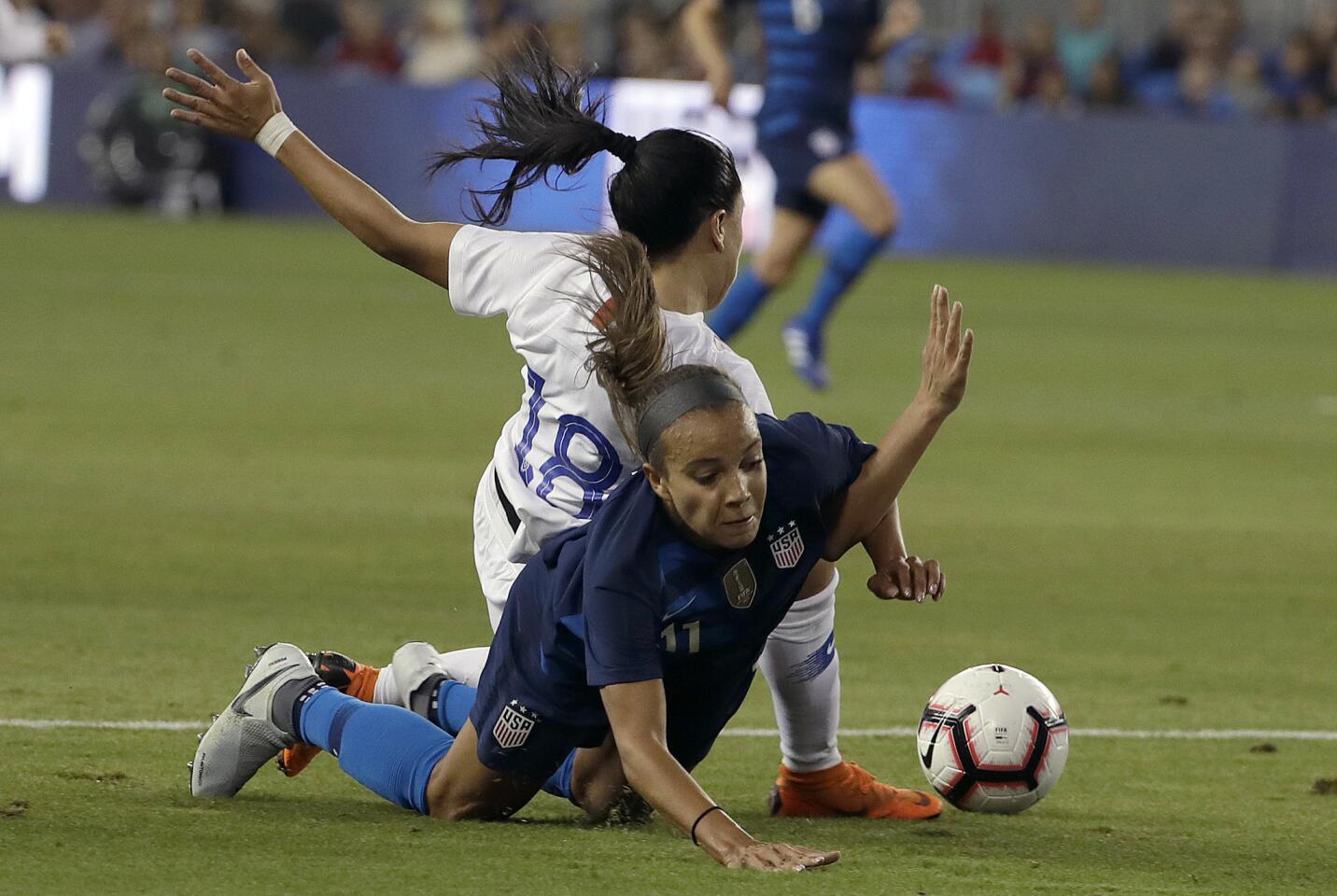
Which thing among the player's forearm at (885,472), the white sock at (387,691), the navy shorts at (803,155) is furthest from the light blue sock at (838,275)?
the player's forearm at (885,472)

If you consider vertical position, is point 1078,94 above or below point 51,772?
above

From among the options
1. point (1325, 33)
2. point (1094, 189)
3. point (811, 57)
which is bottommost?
point (1094, 189)

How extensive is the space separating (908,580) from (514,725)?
0.78m

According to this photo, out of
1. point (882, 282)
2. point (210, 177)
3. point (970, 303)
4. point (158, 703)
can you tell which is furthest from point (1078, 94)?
point (158, 703)

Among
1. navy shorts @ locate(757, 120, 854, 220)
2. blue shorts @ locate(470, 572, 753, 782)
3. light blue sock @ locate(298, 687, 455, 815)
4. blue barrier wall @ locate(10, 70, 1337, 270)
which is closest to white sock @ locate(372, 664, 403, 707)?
light blue sock @ locate(298, 687, 455, 815)

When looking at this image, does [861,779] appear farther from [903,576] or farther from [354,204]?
[354,204]

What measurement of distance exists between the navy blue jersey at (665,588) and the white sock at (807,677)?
274mm

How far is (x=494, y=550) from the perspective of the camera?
4.71m

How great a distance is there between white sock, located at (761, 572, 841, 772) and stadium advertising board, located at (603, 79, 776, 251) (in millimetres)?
15387

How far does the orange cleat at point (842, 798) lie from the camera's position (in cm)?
450

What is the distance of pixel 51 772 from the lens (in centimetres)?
450

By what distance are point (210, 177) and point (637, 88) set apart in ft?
15.3

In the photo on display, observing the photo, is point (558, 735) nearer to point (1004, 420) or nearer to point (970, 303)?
point (1004, 420)

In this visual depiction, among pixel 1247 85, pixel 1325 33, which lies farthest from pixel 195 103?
pixel 1325 33
